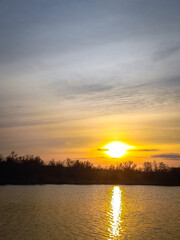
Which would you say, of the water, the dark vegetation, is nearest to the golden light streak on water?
the water

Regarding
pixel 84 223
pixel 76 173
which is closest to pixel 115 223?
pixel 84 223

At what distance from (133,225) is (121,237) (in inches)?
191

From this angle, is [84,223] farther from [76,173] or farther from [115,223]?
[76,173]

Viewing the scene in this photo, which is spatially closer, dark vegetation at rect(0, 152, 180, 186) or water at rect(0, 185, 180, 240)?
water at rect(0, 185, 180, 240)

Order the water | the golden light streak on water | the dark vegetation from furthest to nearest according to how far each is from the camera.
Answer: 1. the dark vegetation
2. the golden light streak on water
3. the water

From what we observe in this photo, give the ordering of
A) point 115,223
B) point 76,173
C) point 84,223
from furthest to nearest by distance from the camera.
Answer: point 76,173 < point 115,223 < point 84,223

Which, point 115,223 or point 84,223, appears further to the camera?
point 115,223

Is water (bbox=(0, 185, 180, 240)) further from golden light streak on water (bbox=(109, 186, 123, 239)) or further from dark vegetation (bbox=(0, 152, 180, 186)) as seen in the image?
dark vegetation (bbox=(0, 152, 180, 186))

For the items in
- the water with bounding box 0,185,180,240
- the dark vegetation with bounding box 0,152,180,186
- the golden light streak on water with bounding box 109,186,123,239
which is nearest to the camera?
the water with bounding box 0,185,180,240

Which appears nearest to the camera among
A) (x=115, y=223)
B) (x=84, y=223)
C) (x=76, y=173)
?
(x=84, y=223)

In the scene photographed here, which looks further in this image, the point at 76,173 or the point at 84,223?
the point at 76,173

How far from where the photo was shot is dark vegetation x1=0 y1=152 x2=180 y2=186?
81.8m

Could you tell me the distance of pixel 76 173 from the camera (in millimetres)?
100438

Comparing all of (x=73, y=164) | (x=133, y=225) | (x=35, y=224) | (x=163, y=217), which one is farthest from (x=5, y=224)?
(x=73, y=164)
